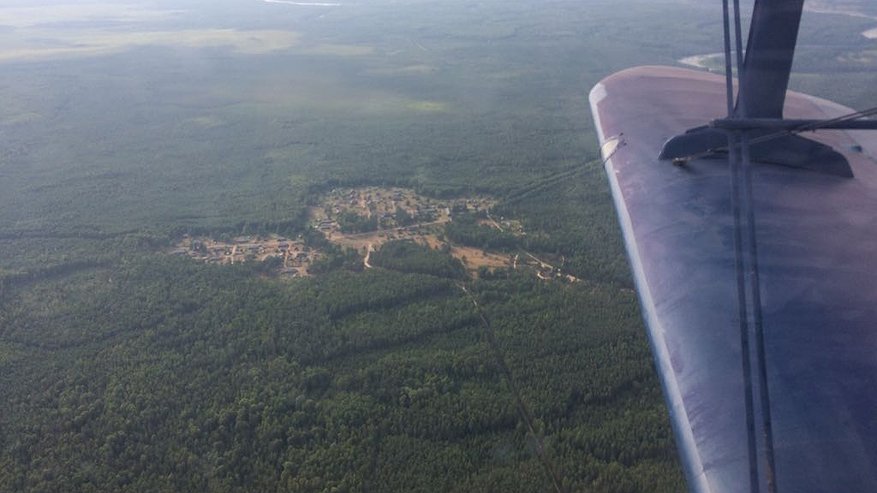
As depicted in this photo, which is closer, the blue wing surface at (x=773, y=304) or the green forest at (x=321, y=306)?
the blue wing surface at (x=773, y=304)

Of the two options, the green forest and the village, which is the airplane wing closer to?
the green forest

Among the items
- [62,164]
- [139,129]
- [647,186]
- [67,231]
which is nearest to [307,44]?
[139,129]

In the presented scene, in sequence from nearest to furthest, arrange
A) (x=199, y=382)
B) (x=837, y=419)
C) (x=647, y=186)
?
(x=837, y=419), (x=647, y=186), (x=199, y=382)

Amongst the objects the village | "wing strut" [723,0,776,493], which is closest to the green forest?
the village

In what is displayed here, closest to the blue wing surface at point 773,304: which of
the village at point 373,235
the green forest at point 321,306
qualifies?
the green forest at point 321,306

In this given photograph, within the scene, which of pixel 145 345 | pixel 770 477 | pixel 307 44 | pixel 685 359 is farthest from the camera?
pixel 307 44

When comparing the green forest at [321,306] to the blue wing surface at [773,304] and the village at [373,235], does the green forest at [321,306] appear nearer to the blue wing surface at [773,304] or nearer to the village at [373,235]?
the village at [373,235]

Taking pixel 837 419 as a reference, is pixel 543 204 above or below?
below

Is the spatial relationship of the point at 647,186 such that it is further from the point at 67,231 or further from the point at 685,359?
the point at 67,231
